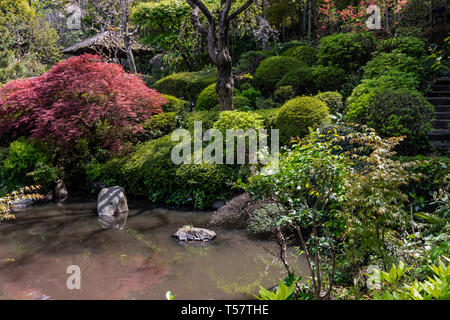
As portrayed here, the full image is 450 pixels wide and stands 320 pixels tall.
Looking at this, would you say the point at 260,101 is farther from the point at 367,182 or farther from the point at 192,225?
the point at 367,182

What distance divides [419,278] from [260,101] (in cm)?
760

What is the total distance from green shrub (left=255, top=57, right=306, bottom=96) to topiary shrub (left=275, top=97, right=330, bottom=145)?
3.64m

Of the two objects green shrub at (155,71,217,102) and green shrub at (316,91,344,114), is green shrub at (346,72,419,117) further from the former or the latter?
green shrub at (155,71,217,102)

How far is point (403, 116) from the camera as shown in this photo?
5629 mm

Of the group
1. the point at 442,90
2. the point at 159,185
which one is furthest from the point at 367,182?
the point at 442,90

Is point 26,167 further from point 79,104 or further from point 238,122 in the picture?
point 238,122

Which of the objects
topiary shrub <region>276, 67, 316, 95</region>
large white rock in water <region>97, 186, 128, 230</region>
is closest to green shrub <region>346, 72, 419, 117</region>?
topiary shrub <region>276, 67, 316, 95</region>

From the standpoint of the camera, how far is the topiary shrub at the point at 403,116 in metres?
5.61

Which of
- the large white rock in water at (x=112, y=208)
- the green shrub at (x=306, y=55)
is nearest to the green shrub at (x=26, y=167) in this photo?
the large white rock in water at (x=112, y=208)

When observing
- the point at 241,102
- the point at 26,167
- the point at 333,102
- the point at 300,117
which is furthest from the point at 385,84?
the point at 26,167

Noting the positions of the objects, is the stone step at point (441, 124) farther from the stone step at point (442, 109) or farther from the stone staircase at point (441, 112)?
the stone step at point (442, 109)

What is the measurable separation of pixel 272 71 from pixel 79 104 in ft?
19.3

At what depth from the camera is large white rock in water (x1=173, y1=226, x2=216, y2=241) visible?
5.42m

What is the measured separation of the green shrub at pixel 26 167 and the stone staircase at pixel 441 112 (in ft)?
28.1
